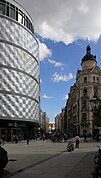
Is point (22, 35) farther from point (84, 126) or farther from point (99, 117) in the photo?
point (84, 126)

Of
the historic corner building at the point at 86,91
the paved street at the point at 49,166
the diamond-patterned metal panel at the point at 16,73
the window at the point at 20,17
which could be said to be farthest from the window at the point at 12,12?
the paved street at the point at 49,166

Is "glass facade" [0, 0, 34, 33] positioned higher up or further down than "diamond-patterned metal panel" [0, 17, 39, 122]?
higher up

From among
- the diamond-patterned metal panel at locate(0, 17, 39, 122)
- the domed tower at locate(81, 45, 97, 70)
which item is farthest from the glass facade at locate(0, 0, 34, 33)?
the domed tower at locate(81, 45, 97, 70)

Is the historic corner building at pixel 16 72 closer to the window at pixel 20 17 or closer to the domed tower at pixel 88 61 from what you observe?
the window at pixel 20 17

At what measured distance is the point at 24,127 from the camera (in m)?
74.5

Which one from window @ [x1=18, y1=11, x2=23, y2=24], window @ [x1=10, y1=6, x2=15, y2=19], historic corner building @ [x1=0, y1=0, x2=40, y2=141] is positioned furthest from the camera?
window @ [x1=18, y1=11, x2=23, y2=24]

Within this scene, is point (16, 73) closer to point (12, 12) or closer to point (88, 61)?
point (12, 12)

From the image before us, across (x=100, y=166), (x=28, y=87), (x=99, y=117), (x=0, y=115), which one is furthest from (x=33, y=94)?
(x=100, y=166)

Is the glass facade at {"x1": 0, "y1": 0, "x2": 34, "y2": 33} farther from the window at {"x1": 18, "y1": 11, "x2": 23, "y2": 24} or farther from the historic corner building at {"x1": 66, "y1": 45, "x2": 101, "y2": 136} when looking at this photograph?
the historic corner building at {"x1": 66, "y1": 45, "x2": 101, "y2": 136}

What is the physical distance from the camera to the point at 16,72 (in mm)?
69375

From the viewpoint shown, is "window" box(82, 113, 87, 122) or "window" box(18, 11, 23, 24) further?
"window" box(82, 113, 87, 122)

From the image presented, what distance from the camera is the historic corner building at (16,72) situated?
217 ft

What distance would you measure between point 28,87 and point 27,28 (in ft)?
45.3

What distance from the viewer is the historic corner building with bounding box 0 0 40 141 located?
66.2 meters
